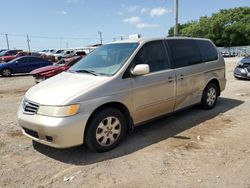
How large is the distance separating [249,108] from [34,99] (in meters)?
5.15

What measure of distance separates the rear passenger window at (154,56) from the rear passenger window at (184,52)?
0.80ft

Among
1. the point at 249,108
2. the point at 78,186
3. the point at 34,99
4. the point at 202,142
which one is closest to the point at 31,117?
the point at 34,99

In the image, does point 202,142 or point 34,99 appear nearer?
point 34,99

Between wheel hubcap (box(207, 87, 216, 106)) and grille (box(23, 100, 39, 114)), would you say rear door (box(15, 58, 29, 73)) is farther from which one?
grille (box(23, 100, 39, 114))

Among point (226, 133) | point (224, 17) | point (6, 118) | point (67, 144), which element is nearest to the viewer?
point (67, 144)

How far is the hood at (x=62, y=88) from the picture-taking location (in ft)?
13.1

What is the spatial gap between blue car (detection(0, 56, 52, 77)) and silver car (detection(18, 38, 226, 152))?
14.7 meters

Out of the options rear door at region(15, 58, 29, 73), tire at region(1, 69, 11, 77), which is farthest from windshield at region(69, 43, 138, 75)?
rear door at region(15, 58, 29, 73)

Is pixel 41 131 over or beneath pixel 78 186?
over

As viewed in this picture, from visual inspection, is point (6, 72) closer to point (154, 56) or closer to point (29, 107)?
point (29, 107)

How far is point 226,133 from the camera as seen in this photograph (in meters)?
5.07

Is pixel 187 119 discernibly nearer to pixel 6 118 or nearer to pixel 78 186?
pixel 78 186

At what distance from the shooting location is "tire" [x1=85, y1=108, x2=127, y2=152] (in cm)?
414

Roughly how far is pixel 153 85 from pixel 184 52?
138 cm
